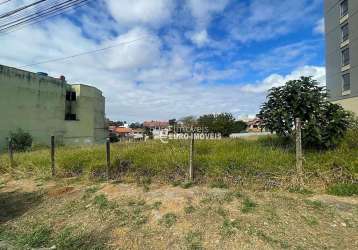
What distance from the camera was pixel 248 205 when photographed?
5.02 meters

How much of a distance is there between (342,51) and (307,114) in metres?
28.6

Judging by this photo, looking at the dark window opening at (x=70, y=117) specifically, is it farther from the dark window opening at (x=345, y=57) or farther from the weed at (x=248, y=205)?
the weed at (x=248, y=205)

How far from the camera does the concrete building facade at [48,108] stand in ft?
86.5

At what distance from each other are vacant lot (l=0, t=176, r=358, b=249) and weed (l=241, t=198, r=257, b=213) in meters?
0.02

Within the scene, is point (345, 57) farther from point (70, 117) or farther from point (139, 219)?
point (139, 219)

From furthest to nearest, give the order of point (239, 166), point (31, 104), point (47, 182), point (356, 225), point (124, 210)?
point (31, 104) < point (47, 182) < point (239, 166) < point (124, 210) < point (356, 225)

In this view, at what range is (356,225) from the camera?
4289mm

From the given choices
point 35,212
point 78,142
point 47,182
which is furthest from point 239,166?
point 78,142

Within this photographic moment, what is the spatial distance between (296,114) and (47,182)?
6873 mm

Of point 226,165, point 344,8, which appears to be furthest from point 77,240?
point 344,8

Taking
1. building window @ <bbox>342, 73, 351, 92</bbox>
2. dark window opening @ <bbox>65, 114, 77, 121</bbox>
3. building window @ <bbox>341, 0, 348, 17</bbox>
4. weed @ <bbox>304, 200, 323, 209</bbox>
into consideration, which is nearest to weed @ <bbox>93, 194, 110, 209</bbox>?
weed @ <bbox>304, 200, 323, 209</bbox>

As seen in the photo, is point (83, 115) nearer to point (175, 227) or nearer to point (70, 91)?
point (70, 91)

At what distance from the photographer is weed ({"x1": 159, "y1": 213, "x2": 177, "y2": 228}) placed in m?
4.69

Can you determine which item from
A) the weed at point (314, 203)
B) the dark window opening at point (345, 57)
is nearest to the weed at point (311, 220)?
the weed at point (314, 203)
